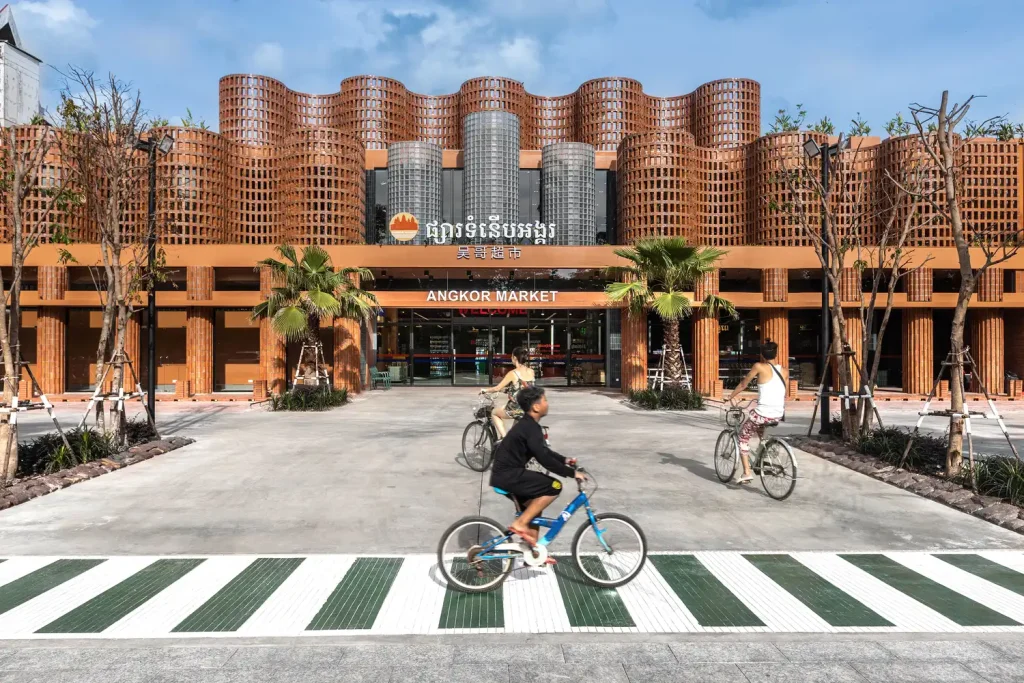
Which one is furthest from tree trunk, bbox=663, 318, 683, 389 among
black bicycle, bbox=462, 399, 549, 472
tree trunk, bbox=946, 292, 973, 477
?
black bicycle, bbox=462, 399, 549, 472

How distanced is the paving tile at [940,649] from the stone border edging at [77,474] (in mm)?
9731

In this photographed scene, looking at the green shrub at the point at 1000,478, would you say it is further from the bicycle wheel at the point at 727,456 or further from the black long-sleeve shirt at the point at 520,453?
the black long-sleeve shirt at the point at 520,453

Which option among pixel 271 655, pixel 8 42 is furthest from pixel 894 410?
pixel 8 42

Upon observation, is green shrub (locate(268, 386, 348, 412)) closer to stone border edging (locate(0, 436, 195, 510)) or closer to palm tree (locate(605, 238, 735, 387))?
stone border edging (locate(0, 436, 195, 510))

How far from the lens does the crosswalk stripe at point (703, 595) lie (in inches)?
196

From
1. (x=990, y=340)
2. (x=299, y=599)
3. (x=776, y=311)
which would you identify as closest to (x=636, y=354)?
(x=776, y=311)

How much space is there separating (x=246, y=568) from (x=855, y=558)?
18.8 feet

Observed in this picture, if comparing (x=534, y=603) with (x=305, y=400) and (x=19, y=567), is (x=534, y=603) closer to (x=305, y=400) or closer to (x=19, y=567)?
(x=19, y=567)

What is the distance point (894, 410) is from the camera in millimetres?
21375

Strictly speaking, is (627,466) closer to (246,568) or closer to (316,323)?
(246,568)

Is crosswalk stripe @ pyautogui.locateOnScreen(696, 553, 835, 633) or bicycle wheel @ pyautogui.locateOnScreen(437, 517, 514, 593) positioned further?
bicycle wheel @ pyautogui.locateOnScreen(437, 517, 514, 593)

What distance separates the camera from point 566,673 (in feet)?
13.6

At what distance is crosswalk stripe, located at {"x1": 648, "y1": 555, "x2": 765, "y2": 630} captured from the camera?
4.98 metres

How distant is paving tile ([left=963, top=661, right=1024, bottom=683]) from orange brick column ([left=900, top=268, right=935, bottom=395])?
27215mm
